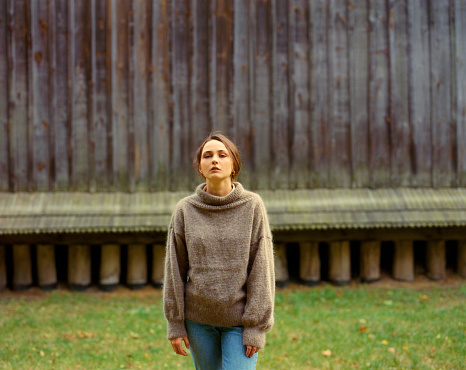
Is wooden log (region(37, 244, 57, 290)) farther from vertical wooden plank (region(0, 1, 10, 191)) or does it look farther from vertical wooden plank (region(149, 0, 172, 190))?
vertical wooden plank (region(149, 0, 172, 190))

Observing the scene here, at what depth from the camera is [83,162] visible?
6.61m

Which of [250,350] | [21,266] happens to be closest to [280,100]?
[21,266]

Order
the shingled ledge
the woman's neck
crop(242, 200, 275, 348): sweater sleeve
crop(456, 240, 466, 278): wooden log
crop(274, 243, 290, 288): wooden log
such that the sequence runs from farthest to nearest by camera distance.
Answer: crop(456, 240, 466, 278): wooden log, crop(274, 243, 290, 288): wooden log, the shingled ledge, the woman's neck, crop(242, 200, 275, 348): sweater sleeve

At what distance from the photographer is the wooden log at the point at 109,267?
664 centimetres

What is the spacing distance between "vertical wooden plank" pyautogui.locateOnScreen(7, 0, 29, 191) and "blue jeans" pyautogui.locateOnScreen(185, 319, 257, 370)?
16.3ft

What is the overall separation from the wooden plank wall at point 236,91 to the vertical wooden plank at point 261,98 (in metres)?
0.01

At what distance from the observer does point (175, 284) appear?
92.6 inches

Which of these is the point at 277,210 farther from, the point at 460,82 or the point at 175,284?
the point at 175,284

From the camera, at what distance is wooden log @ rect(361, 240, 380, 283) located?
268 inches

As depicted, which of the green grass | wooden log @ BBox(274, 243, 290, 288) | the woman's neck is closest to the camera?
the woman's neck

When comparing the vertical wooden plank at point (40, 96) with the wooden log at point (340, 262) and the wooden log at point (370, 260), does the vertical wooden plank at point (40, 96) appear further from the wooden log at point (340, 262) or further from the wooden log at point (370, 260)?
the wooden log at point (370, 260)

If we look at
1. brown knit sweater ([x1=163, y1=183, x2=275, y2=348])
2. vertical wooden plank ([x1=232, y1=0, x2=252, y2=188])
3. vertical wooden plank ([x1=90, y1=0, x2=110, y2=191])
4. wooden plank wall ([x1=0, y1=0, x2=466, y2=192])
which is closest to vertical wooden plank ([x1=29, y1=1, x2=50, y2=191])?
wooden plank wall ([x1=0, y1=0, x2=466, y2=192])

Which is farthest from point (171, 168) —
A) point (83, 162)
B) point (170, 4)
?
point (170, 4)

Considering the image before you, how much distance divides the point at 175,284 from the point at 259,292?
0.41 m
